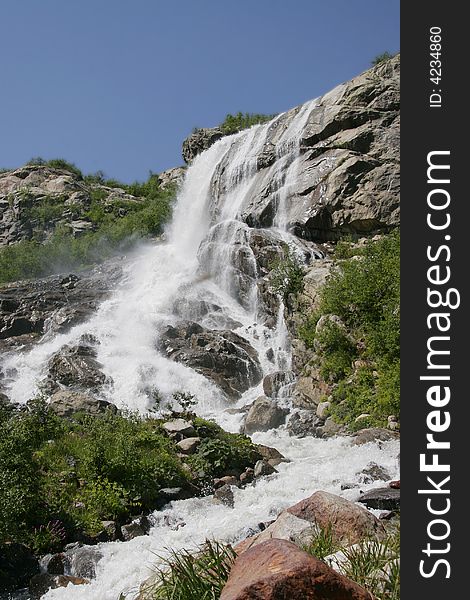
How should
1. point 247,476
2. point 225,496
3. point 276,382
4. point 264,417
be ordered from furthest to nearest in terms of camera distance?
point 276,382 → point 264,417 → point 247,476 → point 225,496

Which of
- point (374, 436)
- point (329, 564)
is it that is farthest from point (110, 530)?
point (374, 436)

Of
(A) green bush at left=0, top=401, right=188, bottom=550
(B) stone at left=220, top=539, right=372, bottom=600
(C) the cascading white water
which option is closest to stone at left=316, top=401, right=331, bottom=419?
(C) the cascading white water

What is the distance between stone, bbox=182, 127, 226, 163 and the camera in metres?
57.4

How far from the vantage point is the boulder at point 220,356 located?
2441 centimetres

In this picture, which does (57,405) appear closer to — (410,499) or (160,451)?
(160,451)

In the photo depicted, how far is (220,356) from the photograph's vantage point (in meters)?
25.3

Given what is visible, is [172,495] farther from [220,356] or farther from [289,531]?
[220,356]

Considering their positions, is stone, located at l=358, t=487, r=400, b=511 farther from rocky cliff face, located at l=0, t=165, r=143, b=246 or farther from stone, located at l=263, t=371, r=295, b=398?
rocky cliff face, located at l=0, t=165, r=143, b=246

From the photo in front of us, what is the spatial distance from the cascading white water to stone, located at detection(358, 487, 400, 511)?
62.3 inches

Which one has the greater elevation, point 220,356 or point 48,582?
point 220,356

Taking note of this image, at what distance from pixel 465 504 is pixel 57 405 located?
16.2 meters

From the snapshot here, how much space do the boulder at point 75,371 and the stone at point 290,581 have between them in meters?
19.8

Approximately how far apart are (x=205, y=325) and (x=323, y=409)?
11.8m

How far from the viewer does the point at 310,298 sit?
80.0 feet
